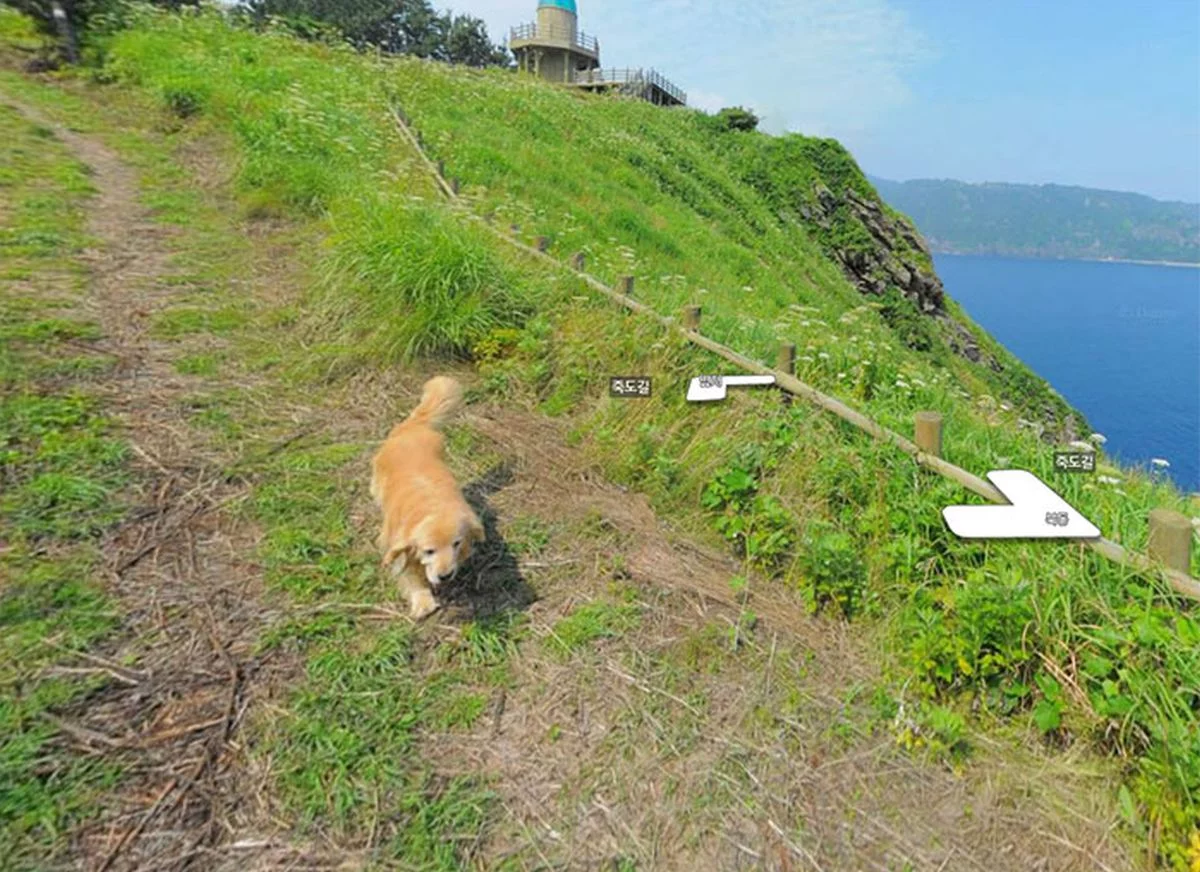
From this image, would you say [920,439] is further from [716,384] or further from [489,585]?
[489,585]

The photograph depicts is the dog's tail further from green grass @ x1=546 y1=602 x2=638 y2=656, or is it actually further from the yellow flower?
the yellow flower

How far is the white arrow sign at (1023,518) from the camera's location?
118 inches

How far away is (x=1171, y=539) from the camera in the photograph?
8.70 ft

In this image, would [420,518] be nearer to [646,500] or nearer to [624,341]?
[646,500]

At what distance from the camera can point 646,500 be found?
4.08 metres

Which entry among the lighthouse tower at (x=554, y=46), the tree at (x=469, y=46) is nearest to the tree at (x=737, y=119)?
the lighthouse tower at (x=554, y=46)

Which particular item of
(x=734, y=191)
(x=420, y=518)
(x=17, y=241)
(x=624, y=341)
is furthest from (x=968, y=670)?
(x=734, y=191)

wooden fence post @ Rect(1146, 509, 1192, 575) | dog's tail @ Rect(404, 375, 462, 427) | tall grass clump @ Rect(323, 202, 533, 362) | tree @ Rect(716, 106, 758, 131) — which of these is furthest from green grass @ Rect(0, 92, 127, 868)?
tree @ Rect(716, 106, 758, 131)

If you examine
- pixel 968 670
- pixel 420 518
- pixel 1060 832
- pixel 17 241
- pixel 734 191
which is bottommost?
pixel 1060 832

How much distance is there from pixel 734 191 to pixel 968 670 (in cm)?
2361

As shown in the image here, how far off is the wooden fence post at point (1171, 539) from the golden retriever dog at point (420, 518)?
2942 mm

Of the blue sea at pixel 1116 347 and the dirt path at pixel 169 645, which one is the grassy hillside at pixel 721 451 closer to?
the dirt path at pixel 169 645

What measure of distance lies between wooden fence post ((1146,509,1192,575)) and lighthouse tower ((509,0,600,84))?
45536 millimetres

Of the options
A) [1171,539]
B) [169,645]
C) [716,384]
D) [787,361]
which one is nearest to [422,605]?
[169,645]
